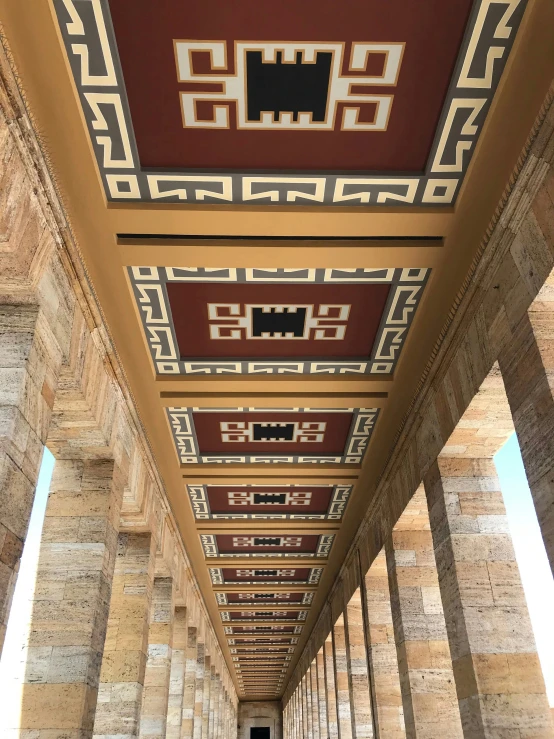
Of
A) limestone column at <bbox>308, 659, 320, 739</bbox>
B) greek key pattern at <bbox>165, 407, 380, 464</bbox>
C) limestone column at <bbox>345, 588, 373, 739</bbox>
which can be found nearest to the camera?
greek key pattern at <bbox>165, 407, 380, 464</bbox>

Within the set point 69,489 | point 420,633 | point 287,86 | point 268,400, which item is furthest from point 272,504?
point 287,86

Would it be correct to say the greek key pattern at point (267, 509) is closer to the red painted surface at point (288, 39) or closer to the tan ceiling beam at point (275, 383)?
the tan ceiling beam at point (275, 383)

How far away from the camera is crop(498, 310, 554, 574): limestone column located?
342cm

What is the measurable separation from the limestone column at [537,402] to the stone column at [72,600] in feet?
10.9

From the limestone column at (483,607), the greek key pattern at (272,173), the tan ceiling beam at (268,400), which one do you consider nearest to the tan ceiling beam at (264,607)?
the tan ceiling beam at (268,400)

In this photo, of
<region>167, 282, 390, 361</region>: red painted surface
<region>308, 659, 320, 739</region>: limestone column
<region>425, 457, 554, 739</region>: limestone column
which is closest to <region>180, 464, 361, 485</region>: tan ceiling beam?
<region>425, 457, 554, 739</region>: limestone column

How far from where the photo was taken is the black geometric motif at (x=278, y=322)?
191 inches

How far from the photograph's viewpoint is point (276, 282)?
450cm

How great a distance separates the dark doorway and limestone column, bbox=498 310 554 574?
32.1 m

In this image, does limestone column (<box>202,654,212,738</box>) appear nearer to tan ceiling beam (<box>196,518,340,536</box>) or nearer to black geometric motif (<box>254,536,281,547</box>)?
black geometric motif (<box>254,536,281,547</box>)

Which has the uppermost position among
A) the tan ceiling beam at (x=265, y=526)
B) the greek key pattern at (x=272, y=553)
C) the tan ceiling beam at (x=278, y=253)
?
the greek key pattern at (x=272, y=553)

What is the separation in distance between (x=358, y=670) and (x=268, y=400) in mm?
5824

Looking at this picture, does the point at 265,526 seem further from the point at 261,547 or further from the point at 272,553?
the point at 272,553

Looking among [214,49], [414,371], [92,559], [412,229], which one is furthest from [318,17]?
[92,559]
